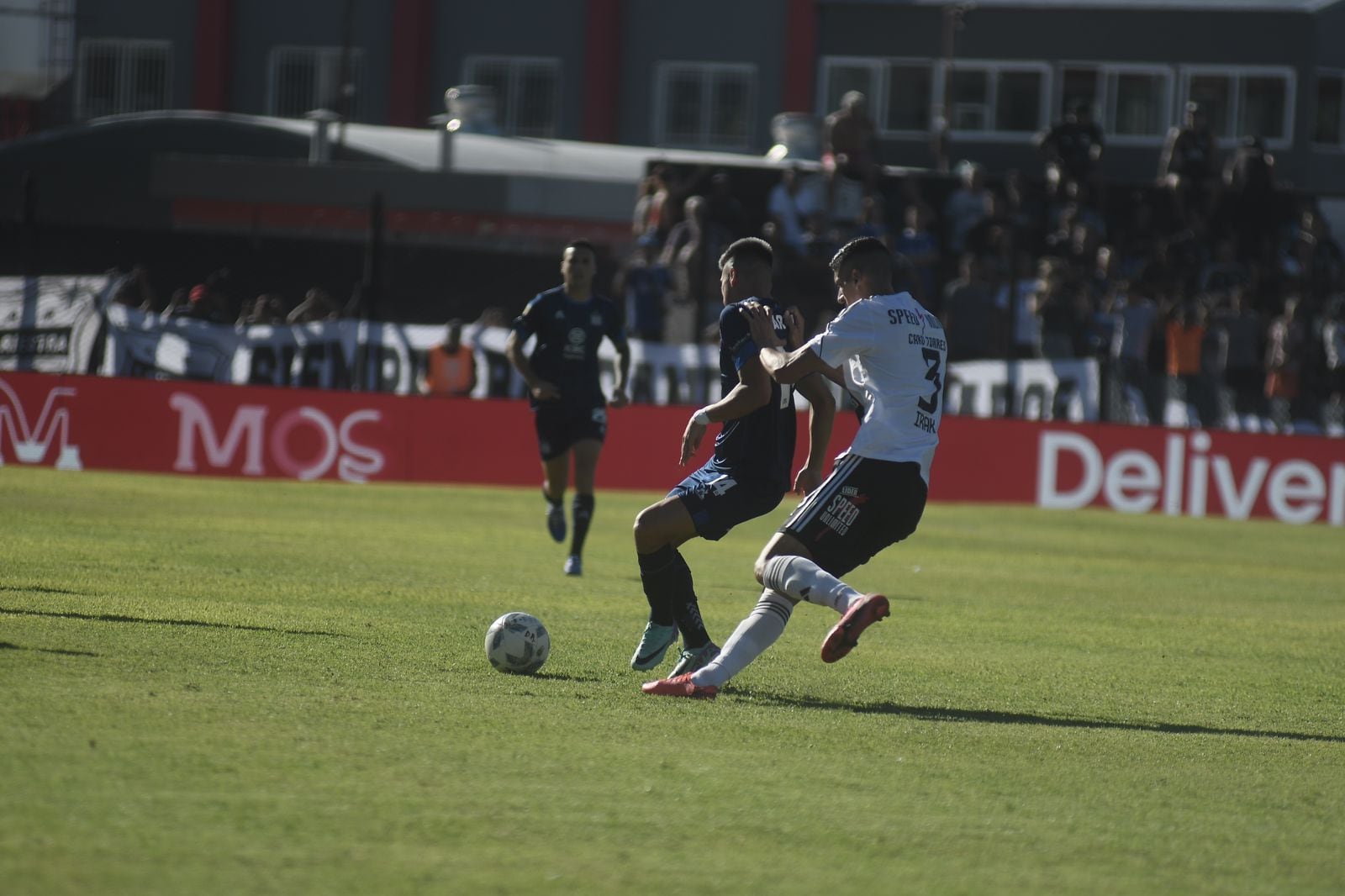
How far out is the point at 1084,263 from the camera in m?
25.8

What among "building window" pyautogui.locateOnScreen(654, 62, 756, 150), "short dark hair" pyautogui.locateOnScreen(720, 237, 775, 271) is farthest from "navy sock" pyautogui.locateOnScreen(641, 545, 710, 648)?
"building window" pyautogui.locateOnScreen(654, 62, 756, 150)

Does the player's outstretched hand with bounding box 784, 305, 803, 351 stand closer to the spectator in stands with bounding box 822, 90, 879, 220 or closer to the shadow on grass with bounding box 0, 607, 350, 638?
the shadow on grass with bounding box 0, 607, 350, 638

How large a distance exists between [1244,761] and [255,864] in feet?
14.1

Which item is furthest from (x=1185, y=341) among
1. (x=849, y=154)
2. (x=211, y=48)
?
(x=211, y=48)

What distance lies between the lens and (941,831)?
19.3 ft

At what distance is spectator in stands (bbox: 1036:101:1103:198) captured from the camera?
26.8 m

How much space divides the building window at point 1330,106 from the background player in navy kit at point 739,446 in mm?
35354

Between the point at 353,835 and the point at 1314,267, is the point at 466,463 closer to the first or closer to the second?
the point at 1314,267

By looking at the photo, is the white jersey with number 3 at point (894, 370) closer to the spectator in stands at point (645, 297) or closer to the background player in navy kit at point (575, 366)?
the background player in navy kit at point (575, 366)

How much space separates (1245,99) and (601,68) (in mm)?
14561

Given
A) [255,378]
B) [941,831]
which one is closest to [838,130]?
[255,378]

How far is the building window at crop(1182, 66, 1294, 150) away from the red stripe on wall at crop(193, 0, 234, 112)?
72.9 ft

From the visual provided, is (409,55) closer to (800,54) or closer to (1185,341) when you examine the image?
(800,54)

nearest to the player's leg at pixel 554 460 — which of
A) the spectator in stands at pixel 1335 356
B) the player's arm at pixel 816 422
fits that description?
the player's arm at pixel 816 422
